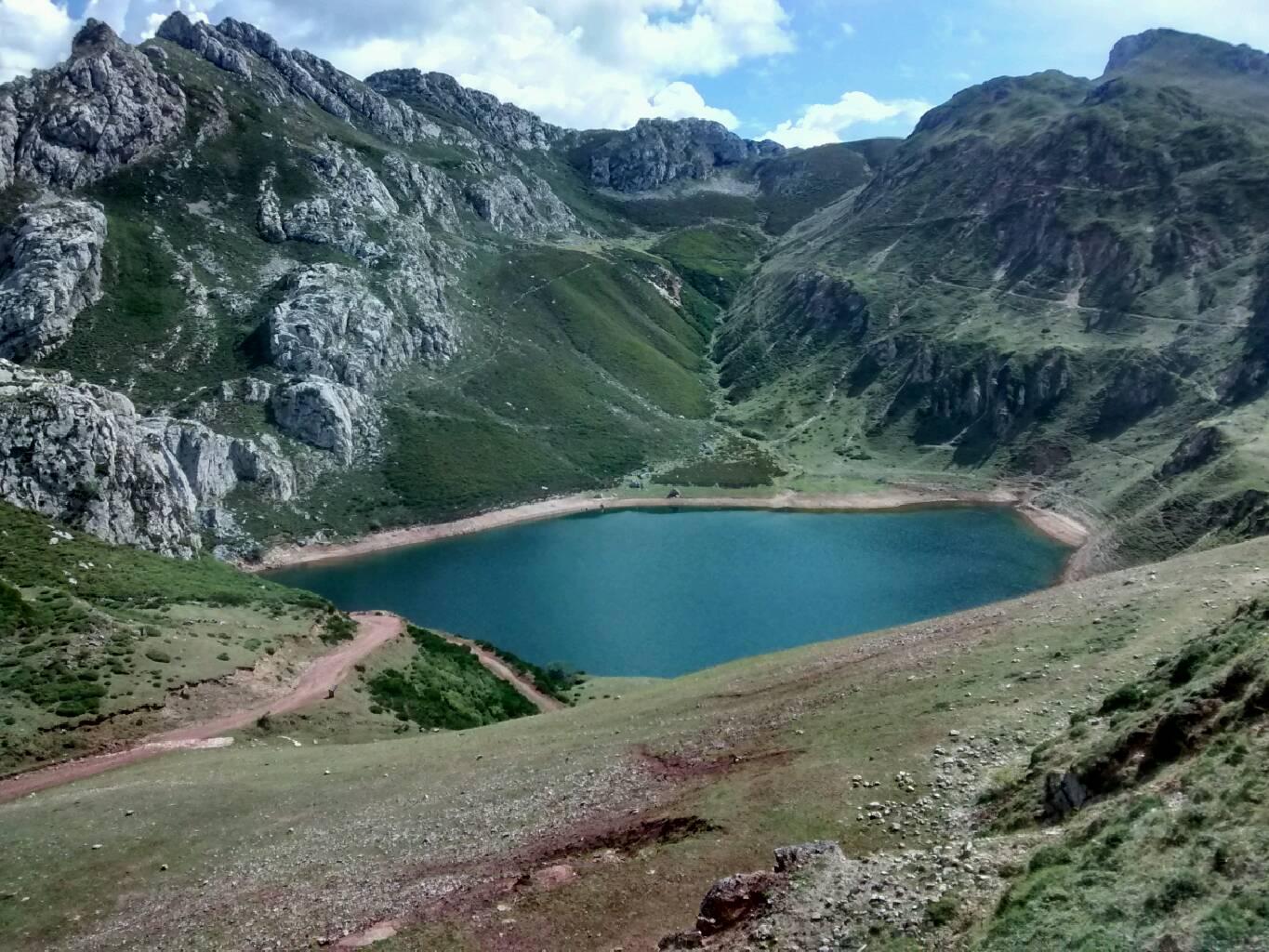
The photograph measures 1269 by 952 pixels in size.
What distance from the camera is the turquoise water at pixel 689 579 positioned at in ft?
247

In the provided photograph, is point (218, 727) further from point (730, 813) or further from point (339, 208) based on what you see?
point (339, 208)

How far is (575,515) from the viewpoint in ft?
406

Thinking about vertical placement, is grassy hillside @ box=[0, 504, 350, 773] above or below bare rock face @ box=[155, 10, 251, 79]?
below

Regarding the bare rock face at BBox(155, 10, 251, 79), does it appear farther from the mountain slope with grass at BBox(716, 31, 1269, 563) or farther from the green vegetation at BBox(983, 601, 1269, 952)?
the green vegetation at BBox(983, 601, 1269, 952)

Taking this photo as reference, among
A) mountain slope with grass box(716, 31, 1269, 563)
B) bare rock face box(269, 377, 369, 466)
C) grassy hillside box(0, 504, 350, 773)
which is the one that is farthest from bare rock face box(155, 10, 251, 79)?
grassy hillside box(0, 504, 350, 773)

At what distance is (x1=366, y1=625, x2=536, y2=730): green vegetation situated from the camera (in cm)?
4412

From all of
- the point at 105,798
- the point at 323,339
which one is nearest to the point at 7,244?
the point at 323,339

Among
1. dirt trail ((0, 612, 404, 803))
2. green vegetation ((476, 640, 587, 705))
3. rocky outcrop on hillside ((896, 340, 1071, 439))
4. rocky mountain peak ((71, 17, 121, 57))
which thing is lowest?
green vegetation ((476, 640, 587, 705))

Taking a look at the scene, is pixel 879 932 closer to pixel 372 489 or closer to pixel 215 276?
pixel 372 489

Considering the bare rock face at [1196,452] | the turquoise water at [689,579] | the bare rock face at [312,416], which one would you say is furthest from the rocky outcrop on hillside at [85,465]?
the bare rock face at [1196,452]

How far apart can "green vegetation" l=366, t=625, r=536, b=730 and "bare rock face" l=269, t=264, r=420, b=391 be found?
8210 centimetres

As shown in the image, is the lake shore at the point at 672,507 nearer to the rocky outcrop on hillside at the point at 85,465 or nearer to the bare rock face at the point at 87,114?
the rocky outcrop on hillside at the point at 85,465

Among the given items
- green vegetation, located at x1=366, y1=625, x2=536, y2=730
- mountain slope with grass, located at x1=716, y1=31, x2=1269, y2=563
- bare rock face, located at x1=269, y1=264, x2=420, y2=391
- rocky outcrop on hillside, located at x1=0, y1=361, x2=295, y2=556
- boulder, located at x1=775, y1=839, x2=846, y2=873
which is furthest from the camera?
bare rock face, located at x1=269, y1=264, x2=420, y2=391

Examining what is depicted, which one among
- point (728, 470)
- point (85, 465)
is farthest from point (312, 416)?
point (728, 470)
